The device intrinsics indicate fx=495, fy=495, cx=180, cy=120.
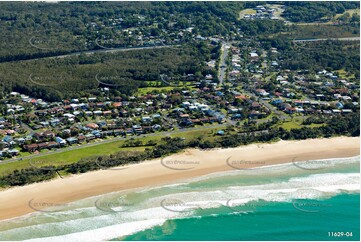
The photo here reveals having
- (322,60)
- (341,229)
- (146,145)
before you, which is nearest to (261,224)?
(341,229)

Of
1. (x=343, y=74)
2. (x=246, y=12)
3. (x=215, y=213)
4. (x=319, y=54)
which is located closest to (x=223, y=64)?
(x=319, y=54)

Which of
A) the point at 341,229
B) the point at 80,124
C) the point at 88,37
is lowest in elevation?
the point at 341,229

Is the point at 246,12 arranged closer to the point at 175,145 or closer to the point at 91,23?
the point at 91,23

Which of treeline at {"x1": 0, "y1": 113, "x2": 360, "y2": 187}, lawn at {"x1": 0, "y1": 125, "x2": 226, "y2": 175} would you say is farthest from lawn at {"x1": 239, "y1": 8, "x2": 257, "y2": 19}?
lawn at {"x1": 0, "y1": 125, "x2": 226, "y2": 175}

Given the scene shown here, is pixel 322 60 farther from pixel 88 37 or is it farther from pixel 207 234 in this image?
pixel 207 234

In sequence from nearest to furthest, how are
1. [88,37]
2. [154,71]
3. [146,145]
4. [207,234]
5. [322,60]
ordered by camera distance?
[207,234]
[146,145]
[154,71]
[322,60]
[88,37]

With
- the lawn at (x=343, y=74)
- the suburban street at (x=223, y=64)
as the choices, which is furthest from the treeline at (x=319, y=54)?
the suburban street at (x=223, y=64)

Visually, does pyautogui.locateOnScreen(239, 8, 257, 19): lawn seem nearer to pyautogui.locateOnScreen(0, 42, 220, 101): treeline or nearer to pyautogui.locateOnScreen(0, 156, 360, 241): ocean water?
pyautogui.locateOnScreen(0, 42, 220, 101): treeline

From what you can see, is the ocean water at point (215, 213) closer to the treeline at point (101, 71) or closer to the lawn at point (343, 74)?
the treeline at point (101, 71)
